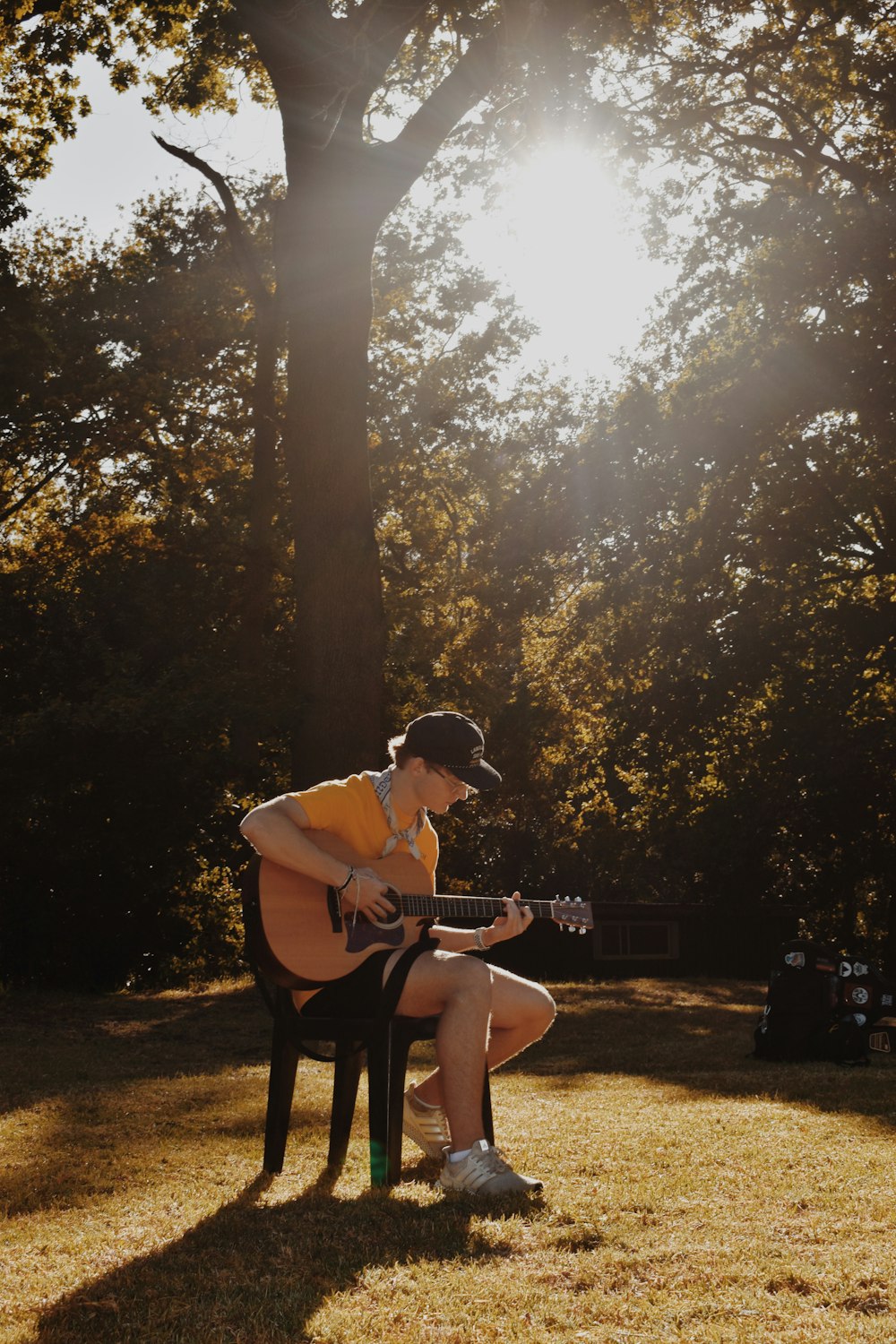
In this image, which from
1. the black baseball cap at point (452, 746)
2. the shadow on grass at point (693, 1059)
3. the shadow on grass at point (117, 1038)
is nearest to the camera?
the black baseball cap at point (452, 746)

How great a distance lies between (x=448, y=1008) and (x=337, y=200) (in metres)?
9.79

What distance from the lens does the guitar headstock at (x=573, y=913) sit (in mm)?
5070

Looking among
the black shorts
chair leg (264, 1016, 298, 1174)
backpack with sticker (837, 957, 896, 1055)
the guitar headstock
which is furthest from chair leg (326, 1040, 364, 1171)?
backpack with sticker (837, 957, 896, 1055)

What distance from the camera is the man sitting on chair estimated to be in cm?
431

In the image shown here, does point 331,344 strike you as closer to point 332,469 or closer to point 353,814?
point 332,469

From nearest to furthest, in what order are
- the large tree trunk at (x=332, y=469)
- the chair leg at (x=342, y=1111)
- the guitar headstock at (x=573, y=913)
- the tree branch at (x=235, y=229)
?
1. the chair leg at (x=342, y=1111)
2. the guitar headstock at (x=573, y=913)
3. the large tree trunk at (x=332, y=469)
4. the tree branch at (x=235, y=229)

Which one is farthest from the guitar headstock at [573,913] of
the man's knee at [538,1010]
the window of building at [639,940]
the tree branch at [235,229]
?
the window of building at [639,940]

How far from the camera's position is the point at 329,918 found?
445 cm

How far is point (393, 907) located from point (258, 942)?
1.51 feet

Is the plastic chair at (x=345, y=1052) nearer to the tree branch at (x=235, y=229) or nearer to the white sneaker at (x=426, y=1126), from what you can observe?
the white sneaker at (x=426, y=1126)

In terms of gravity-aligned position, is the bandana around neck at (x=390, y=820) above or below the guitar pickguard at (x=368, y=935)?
above

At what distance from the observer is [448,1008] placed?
14.5 ft

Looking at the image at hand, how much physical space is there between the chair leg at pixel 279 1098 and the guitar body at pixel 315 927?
0.35 metres

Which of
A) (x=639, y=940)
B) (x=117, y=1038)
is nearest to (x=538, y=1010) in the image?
(x=117, y=1038)
